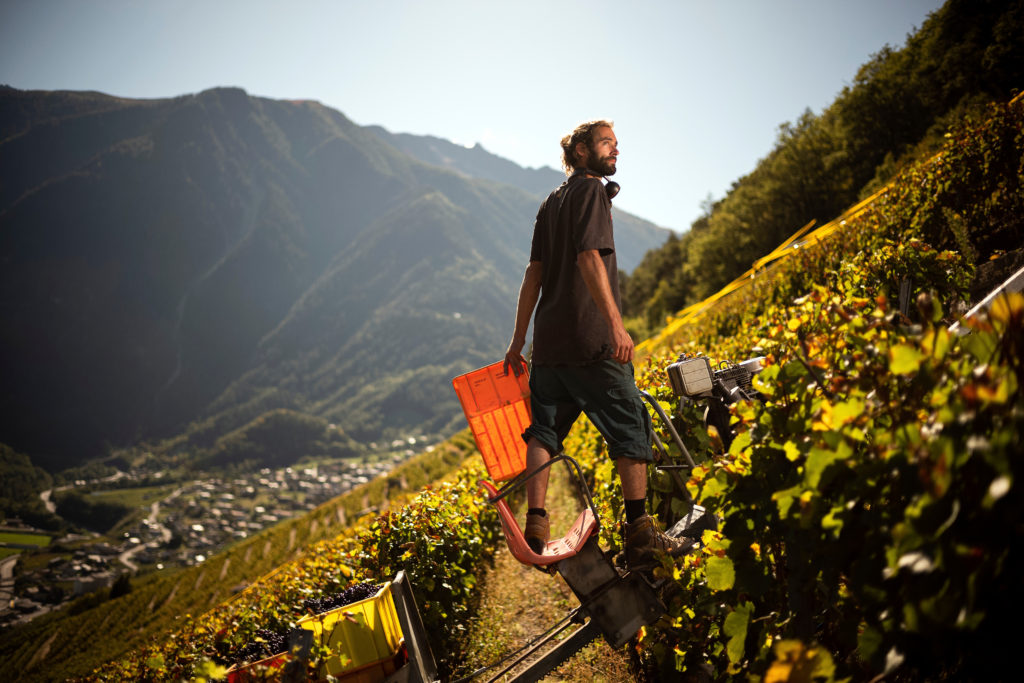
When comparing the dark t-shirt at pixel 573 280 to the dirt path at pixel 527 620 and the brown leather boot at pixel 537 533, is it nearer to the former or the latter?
the brown leather boot at pixel 537 533

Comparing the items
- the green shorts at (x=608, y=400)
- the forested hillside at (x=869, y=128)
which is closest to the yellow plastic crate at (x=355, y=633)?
the green shorts at (x=608, y=400)

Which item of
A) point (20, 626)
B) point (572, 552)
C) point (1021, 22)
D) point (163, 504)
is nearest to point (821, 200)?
point (1021, 22)

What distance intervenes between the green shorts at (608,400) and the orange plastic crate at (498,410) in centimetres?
50

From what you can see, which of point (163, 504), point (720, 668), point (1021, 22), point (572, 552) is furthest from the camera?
point (163, 504)

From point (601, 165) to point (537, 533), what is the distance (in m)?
2.16

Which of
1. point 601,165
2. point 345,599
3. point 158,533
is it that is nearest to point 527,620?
point 345,599

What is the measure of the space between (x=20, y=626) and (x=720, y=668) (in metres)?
60.3

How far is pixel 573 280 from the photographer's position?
9.52 ft

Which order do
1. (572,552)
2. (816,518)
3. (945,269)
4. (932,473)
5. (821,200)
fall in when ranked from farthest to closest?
(821,200) < (945,269) < (572,552) < (816,518) < (932,473)

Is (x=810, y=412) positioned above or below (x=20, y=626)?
below

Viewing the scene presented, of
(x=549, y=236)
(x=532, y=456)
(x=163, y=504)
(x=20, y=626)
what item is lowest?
(x=532, y=456)

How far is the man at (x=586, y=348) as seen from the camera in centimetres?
272

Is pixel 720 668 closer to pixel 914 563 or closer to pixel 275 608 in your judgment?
pixel 914 563

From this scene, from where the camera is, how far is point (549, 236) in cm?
308
